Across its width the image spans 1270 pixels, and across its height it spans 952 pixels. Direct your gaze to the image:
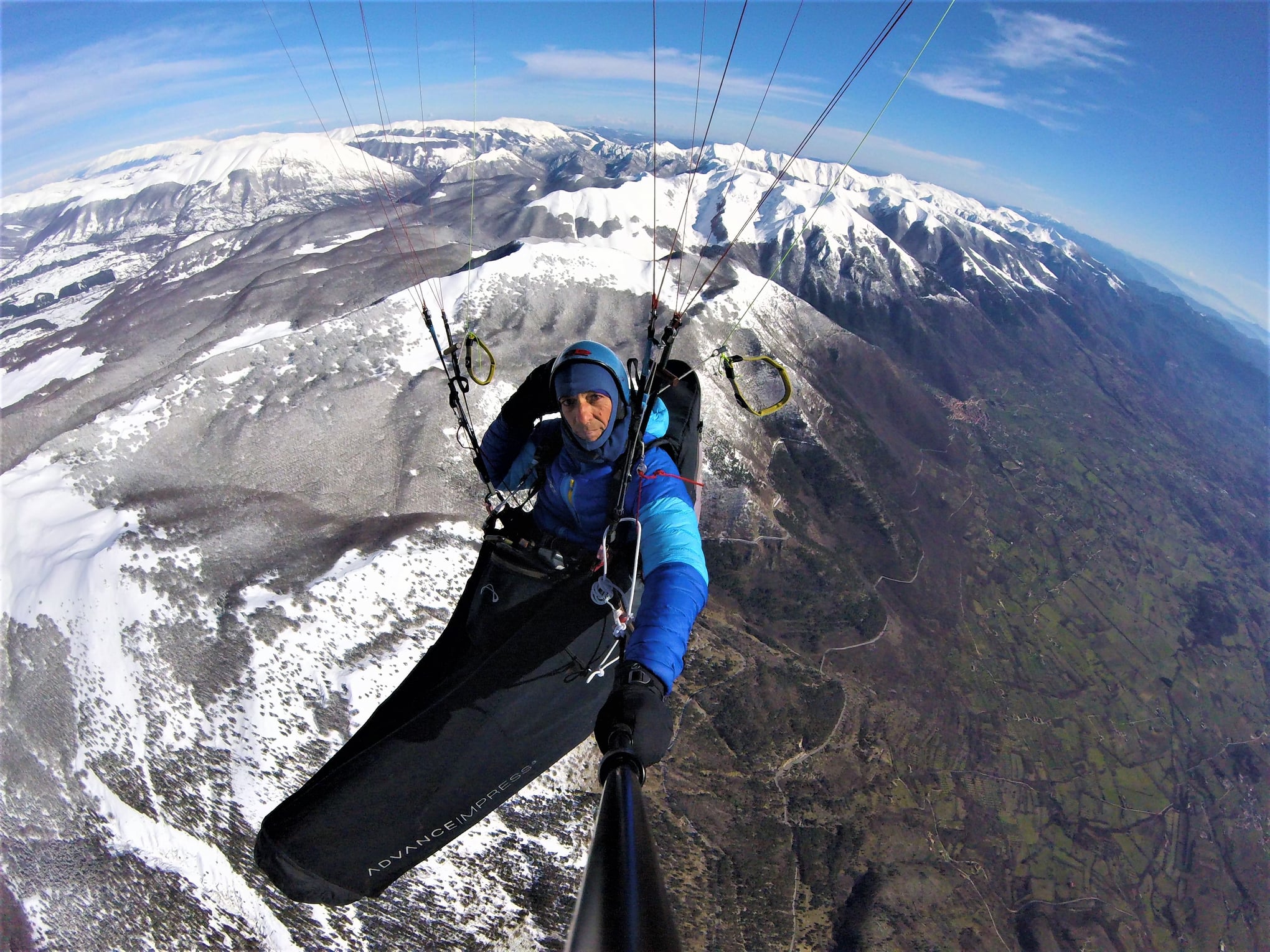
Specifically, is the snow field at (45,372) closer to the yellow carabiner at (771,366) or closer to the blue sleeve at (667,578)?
the yellow carabiner at (771,366)

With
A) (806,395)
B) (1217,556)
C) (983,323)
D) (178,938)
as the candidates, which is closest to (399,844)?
(178,938)

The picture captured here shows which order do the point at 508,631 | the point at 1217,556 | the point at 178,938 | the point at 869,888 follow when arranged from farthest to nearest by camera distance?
the point at 1217,556
the point at 869,888
the point at 178,938
the point at 508,631

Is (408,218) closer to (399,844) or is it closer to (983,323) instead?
(399,844)

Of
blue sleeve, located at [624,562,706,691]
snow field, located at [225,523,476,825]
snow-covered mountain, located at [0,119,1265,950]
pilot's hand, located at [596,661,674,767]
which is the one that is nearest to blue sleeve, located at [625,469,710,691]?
blue sleeve, located at [624,562,706,691]

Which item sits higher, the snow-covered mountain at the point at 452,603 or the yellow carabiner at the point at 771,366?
the yellow carabiner at the point at 771,366

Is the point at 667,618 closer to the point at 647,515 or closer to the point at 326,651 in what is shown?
the point at 647,515

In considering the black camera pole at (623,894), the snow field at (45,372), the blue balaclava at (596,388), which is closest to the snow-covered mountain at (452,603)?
the snow field at (45,372)
